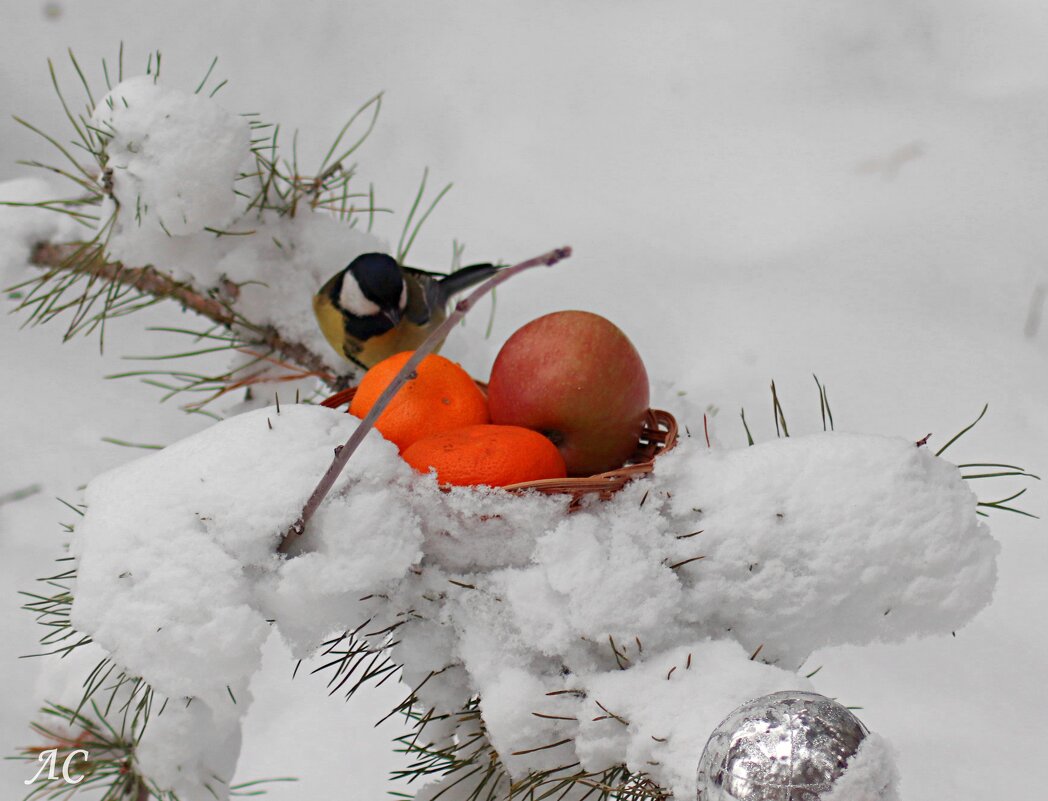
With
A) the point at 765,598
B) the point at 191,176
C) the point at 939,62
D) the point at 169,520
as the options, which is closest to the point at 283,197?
the point at 191,176

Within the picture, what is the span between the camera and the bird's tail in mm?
828

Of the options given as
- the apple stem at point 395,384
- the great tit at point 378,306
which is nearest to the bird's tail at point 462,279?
the great tit at point 378,306

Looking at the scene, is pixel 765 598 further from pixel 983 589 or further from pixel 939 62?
pixel 939 62

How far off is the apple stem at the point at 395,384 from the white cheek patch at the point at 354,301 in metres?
0.27

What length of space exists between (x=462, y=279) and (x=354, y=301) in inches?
4.6

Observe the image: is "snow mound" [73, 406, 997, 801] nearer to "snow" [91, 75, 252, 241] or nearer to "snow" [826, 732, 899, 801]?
"snow" [826, 732, 899, 801]

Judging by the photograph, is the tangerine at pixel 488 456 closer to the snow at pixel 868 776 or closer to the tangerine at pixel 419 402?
the tangerine at pixel 419 402

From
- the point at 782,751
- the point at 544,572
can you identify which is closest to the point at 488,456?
the point at 544,572

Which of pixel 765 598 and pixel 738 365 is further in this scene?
pixel 738 365

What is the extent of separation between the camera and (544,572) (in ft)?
1.65

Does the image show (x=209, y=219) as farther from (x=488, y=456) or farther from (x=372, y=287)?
(x=488, y=456)

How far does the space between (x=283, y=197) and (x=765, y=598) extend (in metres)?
0.48

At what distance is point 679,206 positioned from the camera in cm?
118

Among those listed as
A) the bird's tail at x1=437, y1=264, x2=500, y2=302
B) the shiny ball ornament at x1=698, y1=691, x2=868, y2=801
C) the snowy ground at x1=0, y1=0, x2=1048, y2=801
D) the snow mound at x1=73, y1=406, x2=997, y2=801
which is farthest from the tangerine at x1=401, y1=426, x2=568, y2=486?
the snowy ground at x1=0, y1=0, x2=1048, y2=801
